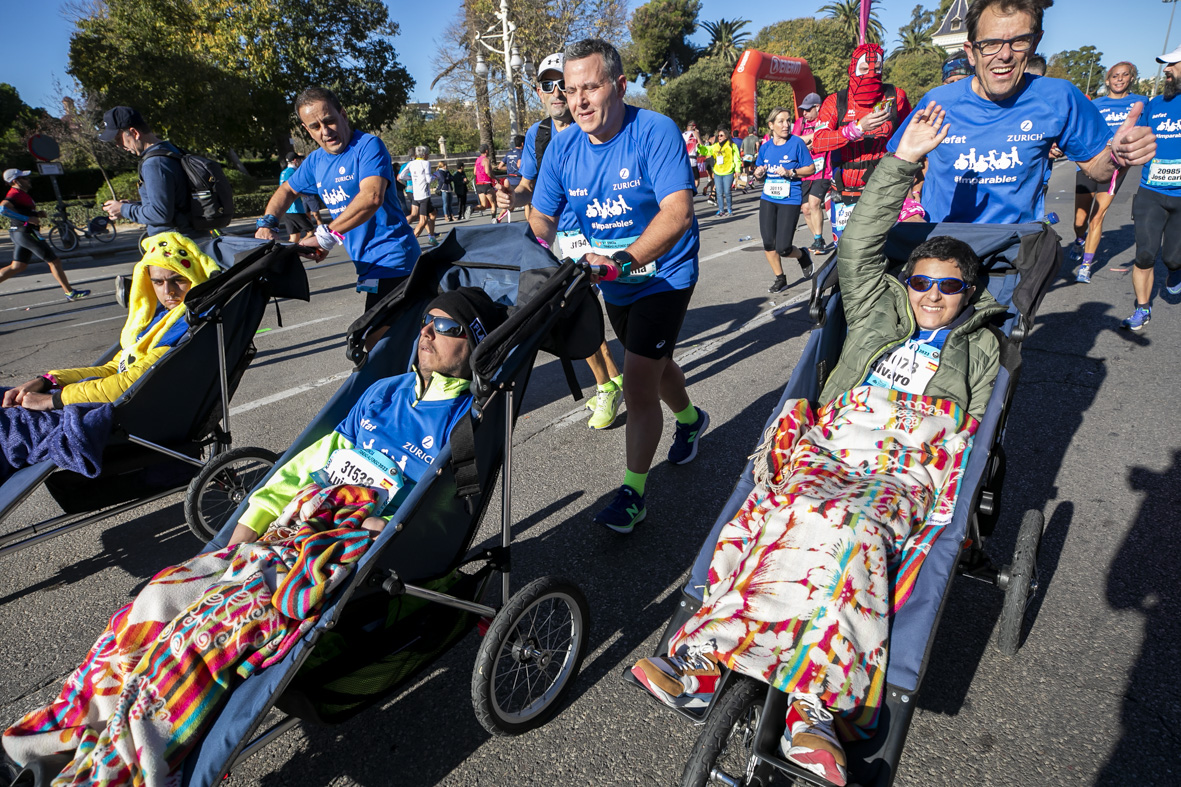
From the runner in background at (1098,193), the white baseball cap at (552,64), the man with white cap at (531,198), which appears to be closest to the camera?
the man with white cap at (531,198)

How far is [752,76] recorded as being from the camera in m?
25.5

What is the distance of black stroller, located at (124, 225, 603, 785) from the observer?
183 centimetres

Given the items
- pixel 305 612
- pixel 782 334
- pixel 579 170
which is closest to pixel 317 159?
pixel 579 170

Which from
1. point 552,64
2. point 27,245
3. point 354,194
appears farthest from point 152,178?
point 27,245

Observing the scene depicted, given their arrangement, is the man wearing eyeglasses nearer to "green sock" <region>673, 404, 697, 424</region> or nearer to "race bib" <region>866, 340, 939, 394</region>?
"race bib" <region>866, 340, 939, 394</region>

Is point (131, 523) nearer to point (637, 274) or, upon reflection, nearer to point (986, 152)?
point (637, 274)

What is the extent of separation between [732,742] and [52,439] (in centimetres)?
297

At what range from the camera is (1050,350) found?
556 centimetres

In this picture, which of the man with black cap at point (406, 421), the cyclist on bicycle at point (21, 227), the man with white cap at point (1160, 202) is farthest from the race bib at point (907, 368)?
the cyclist on bicycle at point (21, 227)

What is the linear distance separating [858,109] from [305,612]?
20.5ft

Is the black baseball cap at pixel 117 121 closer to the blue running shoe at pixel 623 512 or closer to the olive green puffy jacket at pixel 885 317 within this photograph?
the blue running shoe at pixel 623 512

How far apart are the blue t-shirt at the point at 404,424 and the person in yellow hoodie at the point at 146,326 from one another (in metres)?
1.41

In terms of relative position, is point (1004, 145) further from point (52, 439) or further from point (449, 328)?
point (52, 439)

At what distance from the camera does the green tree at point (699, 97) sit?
4091 centimetres
